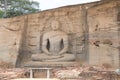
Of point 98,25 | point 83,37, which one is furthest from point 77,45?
point 98,25

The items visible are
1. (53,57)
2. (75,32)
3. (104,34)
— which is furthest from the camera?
(75,32)

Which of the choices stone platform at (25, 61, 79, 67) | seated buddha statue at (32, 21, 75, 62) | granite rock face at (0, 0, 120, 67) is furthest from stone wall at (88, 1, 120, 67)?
seated buddha statue at (32, 21, 75, 62)

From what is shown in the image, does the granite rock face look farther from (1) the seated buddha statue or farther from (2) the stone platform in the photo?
(2) the stone platform

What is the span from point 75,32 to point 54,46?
934 millimetres

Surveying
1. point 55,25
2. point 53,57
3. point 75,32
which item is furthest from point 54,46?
point 75,32

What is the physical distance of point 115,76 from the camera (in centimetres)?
663

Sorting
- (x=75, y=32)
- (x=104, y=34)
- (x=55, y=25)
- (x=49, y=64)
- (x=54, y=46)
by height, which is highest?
(x=55, y=25)

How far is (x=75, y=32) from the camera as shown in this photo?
9.20 meters

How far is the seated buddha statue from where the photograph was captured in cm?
902

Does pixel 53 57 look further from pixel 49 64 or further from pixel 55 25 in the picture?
pixel 55 25

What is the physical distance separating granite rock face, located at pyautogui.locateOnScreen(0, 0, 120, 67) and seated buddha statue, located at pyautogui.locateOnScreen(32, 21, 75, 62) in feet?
0.57

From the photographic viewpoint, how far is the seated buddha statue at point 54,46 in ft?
29.6

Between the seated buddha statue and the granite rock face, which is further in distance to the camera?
the seated buddha statue

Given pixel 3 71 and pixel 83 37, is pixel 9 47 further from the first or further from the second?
pixel 83 37
